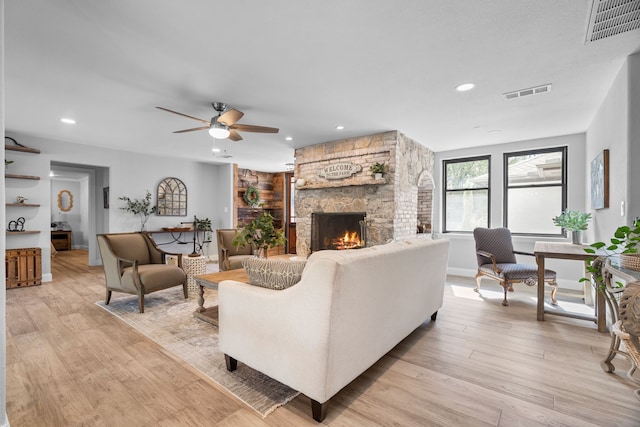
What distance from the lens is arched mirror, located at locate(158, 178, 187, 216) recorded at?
676cm

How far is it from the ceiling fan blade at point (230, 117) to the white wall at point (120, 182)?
159 inches

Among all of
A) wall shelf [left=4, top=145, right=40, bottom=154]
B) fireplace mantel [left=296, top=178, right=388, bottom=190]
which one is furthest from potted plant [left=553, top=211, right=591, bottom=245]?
wall shelf [left=4, top=145, right=40, bottom=154]

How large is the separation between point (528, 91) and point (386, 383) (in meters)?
3.16

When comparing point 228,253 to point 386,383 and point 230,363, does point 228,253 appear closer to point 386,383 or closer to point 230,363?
point 230,363

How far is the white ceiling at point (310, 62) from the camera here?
194 centimetres

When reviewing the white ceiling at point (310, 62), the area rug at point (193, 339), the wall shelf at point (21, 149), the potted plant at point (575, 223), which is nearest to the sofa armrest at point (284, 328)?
the area rug at point (193, 339)

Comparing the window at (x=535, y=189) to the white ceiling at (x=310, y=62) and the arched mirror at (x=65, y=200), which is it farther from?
the arched mirror at (x=65, y=200)

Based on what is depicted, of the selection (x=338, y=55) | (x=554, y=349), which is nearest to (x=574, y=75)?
(x=338, y=55)

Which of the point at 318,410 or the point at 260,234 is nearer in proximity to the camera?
the point at 318,410

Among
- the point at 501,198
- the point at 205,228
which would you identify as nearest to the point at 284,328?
the point at 501,198

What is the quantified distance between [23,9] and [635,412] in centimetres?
448

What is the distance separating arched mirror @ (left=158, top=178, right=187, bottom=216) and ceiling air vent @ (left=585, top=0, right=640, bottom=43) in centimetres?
722

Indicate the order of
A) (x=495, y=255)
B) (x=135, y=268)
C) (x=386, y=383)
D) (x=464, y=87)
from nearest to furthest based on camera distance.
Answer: (x=386, y=383) < (x=464, y=87) < (x=135, y=268) < (x=495, y=255)

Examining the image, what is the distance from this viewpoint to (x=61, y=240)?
8938 millimetres
